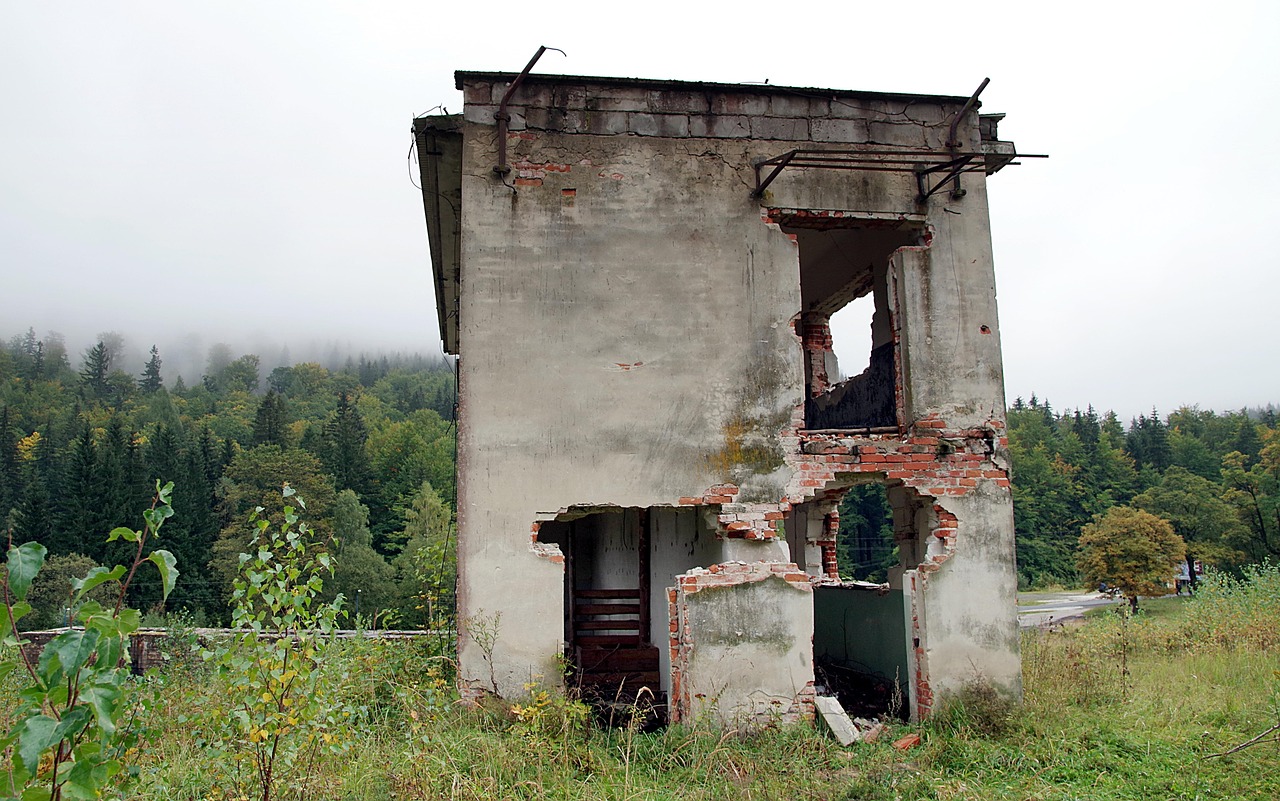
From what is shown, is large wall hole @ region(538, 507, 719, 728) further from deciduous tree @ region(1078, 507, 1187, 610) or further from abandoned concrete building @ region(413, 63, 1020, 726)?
deciduous tree @ region(1078, 507, 1187, 610)

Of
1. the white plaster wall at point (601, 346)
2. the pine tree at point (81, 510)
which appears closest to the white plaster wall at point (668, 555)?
the white plaster wall at point (601, 346)

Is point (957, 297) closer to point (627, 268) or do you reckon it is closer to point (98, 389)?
point (627, 268)

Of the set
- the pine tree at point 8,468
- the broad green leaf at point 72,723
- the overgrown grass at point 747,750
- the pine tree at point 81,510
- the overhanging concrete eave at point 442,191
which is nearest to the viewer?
the broad green leaf at point 72,723

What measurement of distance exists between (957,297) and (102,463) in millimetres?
52498

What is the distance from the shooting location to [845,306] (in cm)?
1247

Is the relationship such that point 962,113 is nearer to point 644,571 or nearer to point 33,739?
point 644,571

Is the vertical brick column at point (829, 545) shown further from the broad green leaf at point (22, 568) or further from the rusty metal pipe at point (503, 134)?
the broad green leaf at point (22, 568)

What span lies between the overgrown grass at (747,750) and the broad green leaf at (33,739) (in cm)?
217

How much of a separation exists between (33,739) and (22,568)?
554mm

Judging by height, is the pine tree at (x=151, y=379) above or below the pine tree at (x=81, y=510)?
above

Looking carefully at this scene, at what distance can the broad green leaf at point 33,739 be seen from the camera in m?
2.71

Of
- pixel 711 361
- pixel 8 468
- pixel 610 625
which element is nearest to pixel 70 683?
pixel 711 361

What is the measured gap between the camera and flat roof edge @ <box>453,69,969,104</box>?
328 inches

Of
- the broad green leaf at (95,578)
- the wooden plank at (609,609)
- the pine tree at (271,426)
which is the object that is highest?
the pine tree at (271,426)
